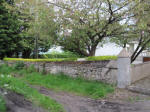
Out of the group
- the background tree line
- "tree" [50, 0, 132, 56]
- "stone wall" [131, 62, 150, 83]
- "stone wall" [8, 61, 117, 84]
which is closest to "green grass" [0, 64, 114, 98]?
"stone wall" [8, 61, 117, 84]

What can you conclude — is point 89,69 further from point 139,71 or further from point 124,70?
point 139,71

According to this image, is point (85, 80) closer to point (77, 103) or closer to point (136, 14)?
point (77, 103)

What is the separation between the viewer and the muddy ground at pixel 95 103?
13.1ft

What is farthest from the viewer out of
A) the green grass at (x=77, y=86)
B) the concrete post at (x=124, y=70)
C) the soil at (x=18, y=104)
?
the concrete post at (x=124, y=70)

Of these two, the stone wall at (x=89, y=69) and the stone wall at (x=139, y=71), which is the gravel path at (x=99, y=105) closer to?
the stone wall at (x=89, y=69)

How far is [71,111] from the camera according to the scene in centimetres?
440

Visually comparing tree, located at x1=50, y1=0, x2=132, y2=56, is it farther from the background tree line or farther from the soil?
the soil

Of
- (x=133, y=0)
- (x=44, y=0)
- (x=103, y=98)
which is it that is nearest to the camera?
(x=103, y=98)

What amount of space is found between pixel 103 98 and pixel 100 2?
441 cm

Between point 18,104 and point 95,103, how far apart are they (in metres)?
2.65

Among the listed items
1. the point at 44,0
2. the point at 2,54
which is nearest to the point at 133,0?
the point at 44,0

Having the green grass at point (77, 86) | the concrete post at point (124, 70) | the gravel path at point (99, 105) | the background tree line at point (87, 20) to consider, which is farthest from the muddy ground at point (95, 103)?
the background tree line at point (87, 20)

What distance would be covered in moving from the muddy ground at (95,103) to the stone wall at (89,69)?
116 cm

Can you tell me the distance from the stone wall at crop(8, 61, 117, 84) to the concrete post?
29 centimetres
